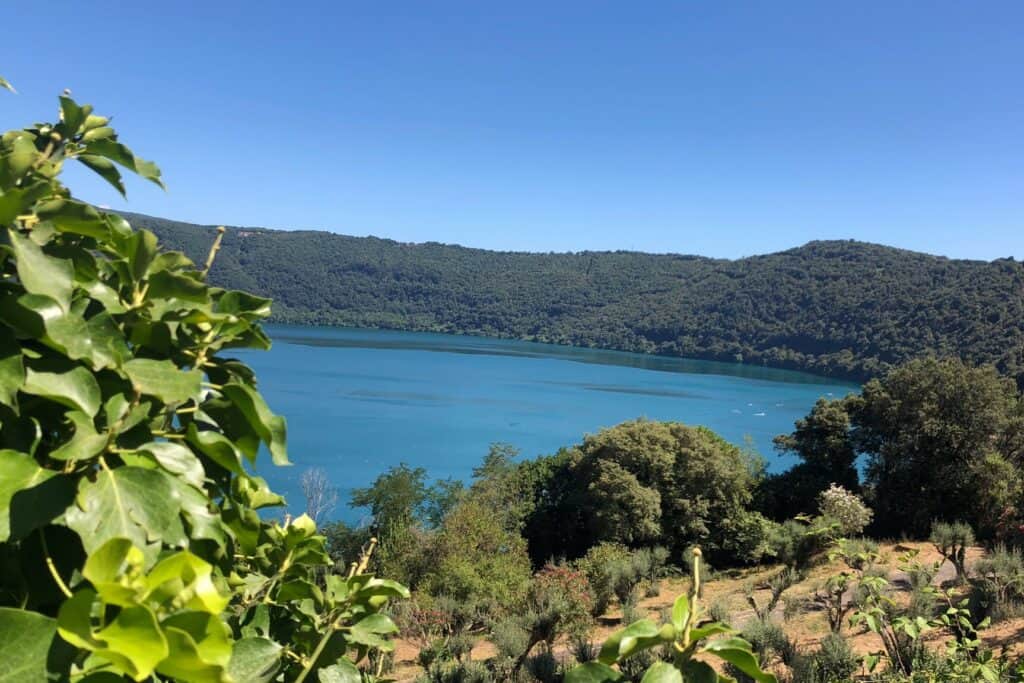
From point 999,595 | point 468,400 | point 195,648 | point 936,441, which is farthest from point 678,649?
point 468,400

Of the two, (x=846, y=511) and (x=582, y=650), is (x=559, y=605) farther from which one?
(x=846, y=511)

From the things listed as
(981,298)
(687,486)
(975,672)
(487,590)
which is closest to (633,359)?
(981,298)

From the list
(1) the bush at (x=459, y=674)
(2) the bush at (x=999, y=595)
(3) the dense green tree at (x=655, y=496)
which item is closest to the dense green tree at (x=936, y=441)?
(3) the dense green tree at (x=655, y=496)

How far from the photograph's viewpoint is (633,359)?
8956 centimetres

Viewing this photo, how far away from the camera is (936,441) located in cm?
1603

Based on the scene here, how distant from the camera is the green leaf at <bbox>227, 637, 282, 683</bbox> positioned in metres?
0.67

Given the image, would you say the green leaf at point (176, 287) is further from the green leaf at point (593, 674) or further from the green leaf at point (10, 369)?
the green leaf at point (593, 674)

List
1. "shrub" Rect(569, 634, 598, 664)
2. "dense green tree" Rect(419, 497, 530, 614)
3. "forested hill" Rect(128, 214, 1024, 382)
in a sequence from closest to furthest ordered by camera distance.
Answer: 1. "shrub" Rect(569, 634, 598, 664)
2. "dense green tree" Rect(419, 497, 530, 614)
3. "forested hill" Rect(128, 214, 1024, 382)

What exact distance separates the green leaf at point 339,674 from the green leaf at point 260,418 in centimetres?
35

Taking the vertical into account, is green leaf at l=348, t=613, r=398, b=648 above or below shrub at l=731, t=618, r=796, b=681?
above

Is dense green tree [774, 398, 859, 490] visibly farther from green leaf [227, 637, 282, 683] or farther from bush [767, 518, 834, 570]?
green leaf [227, 637, 282, 683]

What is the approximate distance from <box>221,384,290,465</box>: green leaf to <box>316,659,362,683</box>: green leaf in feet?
1.14

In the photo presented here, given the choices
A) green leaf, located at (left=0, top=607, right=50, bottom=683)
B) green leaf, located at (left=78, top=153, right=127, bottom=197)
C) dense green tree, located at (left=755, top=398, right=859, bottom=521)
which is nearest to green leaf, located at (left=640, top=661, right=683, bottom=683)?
green leaf, located at (left=0, top=607, right=50, bottom=683)

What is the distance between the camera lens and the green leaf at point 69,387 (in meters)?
0.59
